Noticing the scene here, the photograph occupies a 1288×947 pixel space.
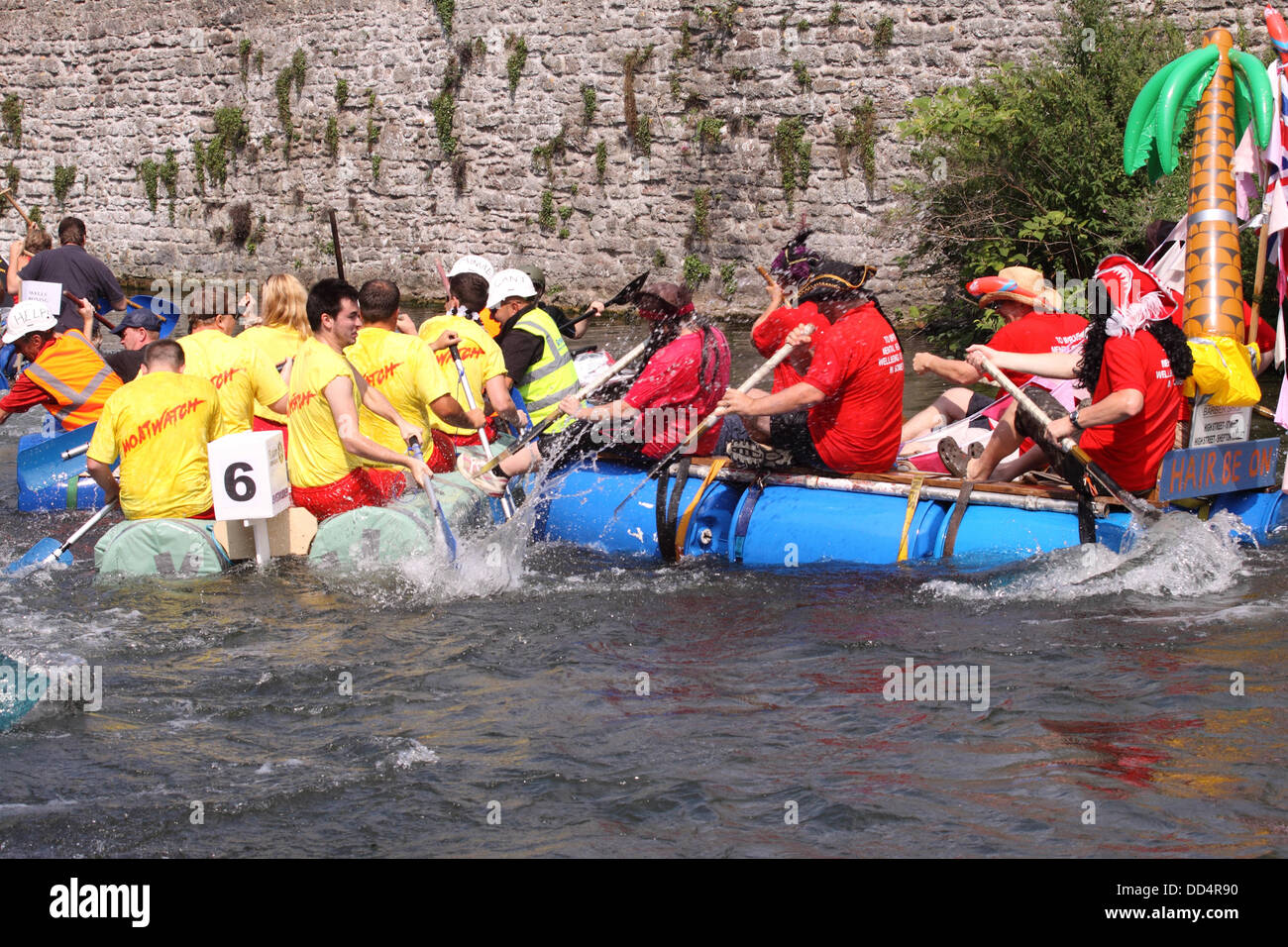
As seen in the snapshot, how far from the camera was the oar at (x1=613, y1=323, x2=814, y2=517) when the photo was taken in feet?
24.0

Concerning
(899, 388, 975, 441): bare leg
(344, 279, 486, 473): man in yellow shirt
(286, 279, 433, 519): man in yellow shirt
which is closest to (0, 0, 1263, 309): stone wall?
(899, 388, 975, 441): bare leg

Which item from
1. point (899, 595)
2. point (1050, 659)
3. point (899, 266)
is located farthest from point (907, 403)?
point (1050, 659)

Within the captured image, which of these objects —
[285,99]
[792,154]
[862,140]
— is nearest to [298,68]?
[285,99]

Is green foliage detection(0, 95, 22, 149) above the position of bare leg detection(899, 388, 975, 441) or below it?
above

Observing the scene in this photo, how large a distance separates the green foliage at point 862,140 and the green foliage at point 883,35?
55 centimetres

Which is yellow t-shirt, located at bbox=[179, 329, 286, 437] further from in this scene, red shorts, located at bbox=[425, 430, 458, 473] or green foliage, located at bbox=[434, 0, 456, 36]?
green foliage, located at bbox=[434, 0, 456, 36]

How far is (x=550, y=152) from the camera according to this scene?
17391 mm

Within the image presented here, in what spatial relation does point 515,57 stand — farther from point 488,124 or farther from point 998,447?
point 998,447

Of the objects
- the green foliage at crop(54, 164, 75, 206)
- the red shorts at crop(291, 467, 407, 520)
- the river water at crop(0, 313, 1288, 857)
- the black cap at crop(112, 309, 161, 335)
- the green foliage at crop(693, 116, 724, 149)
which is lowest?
the river water at crop(0, 313, 1288, 857)

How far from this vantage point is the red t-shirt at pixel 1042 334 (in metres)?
7.92

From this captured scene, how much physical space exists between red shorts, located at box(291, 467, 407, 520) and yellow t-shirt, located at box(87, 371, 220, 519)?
0.49m

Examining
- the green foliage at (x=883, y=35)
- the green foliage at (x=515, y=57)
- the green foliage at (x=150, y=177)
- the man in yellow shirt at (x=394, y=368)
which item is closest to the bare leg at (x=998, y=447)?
the man in yellow shirt at (x=394, y=368)

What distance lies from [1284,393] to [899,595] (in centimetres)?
268

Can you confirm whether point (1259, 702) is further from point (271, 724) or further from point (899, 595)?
point (271, 724)
